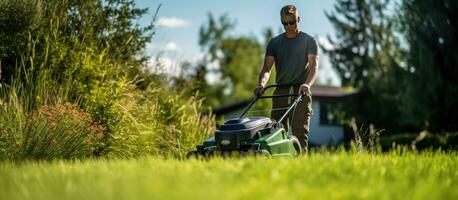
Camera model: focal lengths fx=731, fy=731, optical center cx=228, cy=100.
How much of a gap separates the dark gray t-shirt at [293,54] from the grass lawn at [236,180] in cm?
178

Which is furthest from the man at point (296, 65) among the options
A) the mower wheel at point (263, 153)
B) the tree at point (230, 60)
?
the tree at point (230, 60)

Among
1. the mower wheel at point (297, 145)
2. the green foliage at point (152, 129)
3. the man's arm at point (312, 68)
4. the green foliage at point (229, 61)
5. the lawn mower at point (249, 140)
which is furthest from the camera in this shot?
the green foliage at point (229, 61)

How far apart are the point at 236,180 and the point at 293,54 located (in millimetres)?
3356

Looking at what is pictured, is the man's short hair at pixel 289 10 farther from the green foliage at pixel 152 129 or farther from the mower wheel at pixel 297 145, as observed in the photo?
the green foliage at pixel 152 129

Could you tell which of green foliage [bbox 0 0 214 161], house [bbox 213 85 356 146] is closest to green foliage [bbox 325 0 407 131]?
house [bbox 213 85 356 146]

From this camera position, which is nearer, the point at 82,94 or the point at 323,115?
the point at 82,94

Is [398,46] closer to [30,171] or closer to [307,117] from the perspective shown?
[307,117]

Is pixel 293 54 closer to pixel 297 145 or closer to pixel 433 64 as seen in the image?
pixel 297 145

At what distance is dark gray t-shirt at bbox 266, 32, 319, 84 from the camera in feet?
24.4

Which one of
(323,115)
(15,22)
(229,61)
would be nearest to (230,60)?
(229,61)

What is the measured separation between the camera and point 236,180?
4293mm

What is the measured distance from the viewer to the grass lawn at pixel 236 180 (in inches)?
149

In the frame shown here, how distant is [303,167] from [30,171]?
75.5 inches

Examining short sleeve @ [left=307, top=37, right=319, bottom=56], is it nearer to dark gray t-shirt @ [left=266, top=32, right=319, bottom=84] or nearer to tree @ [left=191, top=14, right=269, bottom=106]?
dark gray t-shirt @ [left=266, top=32, right=319, bottom=84]
